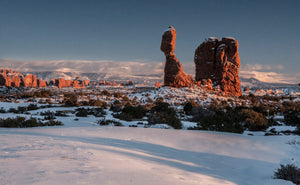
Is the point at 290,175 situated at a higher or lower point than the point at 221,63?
lower

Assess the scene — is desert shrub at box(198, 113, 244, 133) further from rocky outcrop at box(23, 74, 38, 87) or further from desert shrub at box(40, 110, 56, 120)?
rocky outcrop at box(23, 74, 38, 87)

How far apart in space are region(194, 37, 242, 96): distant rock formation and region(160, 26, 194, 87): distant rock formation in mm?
6470

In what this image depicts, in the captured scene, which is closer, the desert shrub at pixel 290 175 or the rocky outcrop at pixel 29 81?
the desert shrub at pixel 290 175

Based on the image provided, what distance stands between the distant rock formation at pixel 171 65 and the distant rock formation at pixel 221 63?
21.2 ft

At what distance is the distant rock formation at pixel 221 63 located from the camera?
35.3 meters

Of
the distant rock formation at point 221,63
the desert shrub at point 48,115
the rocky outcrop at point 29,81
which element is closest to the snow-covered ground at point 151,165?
the desert shrub at point 48,115

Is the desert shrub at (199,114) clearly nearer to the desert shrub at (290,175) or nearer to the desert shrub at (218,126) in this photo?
the desert shrub at (218,126)

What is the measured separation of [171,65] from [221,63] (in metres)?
10.7

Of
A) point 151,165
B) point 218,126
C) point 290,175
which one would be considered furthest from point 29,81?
point 290,175

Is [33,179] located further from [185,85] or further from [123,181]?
[185,85]

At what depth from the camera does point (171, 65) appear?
103ft

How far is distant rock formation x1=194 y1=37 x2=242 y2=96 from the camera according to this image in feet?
116

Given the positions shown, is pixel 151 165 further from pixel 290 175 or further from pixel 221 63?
pixel 221 63

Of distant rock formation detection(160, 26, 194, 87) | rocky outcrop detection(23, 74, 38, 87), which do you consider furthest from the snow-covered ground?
rocky outcrop detection(23, 74, 38, 87)
